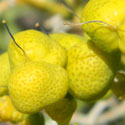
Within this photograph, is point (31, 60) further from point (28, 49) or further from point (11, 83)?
point (11, 83)

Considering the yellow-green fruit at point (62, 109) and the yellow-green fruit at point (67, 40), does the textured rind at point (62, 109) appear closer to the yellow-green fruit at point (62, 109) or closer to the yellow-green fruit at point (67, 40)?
the yellow-green fruit at point (62, 109)

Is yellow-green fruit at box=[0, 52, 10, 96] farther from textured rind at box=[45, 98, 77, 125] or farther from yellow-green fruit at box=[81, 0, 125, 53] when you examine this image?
A: yellow-green fruit at box=[81, 0, 125, 53]

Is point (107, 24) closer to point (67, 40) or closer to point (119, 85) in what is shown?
point (67, 40)

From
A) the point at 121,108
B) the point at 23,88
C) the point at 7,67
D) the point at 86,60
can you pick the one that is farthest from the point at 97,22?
the point at 121,108

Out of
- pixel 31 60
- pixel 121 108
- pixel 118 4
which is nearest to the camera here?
pixel 118 4

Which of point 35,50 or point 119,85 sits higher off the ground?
point 35,50

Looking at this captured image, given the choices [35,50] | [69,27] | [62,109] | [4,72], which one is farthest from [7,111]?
[69,27]
